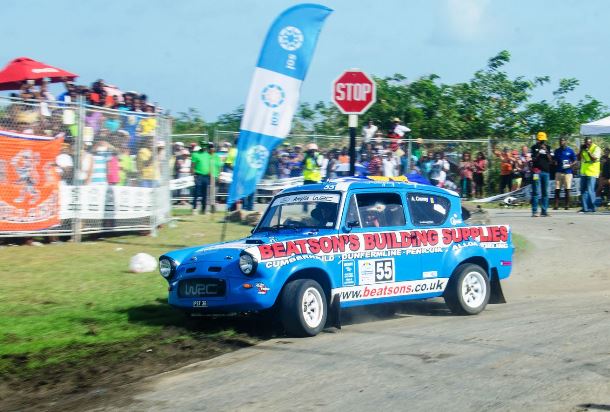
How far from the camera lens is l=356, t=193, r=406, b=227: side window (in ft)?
35.3

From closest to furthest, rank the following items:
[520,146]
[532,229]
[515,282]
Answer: [515,282] → [532,229] → [520,146]

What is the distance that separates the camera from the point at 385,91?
36281 mm

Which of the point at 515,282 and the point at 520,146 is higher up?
the point at 520,146

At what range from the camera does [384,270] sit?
420 inches

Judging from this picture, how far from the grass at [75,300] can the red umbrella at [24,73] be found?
4.19 meters

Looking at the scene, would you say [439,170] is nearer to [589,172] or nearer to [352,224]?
[589,172]

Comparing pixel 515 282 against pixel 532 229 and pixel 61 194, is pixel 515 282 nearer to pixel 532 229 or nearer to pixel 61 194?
pixel 532 229

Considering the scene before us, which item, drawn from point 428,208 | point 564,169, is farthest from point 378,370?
point 564,169

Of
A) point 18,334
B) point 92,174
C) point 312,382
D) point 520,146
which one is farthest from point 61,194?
point 520,146

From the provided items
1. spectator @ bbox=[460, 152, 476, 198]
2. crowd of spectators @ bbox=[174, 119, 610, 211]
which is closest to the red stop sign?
crowd of spectators @ bbox=[174, 119, 610, 211]

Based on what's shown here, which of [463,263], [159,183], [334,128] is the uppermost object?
[334,128]

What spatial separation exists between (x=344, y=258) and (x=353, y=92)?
4430mm

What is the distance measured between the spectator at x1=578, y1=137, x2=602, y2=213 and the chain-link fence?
11.3 metres

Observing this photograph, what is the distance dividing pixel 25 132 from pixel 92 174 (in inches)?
62.7
